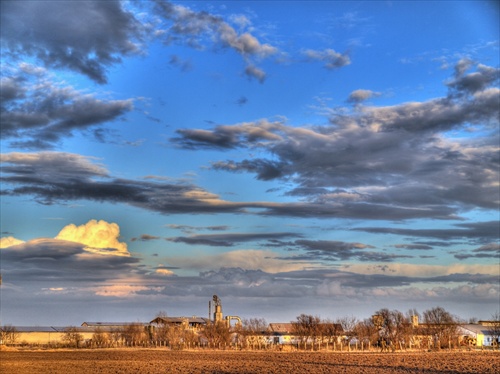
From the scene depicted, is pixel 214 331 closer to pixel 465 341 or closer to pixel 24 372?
pixel 465 341

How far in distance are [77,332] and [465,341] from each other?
86.0m

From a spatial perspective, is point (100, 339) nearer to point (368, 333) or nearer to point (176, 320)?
point (176, 320)

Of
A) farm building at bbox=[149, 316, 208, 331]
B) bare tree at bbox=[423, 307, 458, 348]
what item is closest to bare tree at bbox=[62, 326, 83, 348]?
farm building at bbox=[149, 316, 208, 331]

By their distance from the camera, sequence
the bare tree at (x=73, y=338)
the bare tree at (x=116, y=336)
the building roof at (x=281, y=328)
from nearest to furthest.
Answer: the bare tree at (x=73, y=338), the bare tree at (x=116, y=336), the building roof at (x=281, y=328)

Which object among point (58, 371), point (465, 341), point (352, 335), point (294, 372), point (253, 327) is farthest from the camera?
point (253, 327)

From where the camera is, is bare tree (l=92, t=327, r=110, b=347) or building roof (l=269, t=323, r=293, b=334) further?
building roof (l=269, t=323, r=293, b=334)

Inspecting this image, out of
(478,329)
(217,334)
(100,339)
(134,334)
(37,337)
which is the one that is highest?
(478,329)

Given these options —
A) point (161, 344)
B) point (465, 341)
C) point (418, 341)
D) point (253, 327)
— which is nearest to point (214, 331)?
point (161, 344)

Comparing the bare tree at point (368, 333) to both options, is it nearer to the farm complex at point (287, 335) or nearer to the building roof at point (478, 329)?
the farm complex at point (287, 335)

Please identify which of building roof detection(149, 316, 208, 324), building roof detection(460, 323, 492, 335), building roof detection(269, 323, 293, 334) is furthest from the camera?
building roof detection(149, 316, 208, 324)

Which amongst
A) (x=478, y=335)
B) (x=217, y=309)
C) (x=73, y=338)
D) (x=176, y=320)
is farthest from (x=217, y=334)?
(x=478, y=335)

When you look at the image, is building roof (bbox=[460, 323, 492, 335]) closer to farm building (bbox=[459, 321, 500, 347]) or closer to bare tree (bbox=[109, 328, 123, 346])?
farm building (bbox=[459, 321, 500, 347])

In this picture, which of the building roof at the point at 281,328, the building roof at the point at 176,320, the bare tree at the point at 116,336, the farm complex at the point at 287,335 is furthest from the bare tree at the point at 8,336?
the building roof at the point at 281,328

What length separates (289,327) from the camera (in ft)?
563
